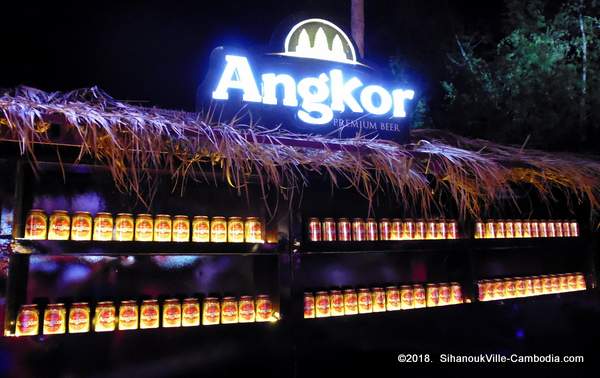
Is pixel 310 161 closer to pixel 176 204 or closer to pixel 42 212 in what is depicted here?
pixel 176 204

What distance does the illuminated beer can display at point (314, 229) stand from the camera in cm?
362

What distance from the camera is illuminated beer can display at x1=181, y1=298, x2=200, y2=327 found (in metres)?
3.12

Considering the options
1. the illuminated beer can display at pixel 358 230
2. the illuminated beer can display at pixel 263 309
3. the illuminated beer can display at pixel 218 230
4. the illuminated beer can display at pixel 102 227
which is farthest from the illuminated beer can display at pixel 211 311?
the illuminated beer can display at pixel 358 230

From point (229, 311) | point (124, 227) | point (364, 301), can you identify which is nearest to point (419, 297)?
point (364, 301)

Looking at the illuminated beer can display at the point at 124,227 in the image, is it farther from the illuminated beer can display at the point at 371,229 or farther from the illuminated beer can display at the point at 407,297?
the illuminated beer can display at the point at 407,297

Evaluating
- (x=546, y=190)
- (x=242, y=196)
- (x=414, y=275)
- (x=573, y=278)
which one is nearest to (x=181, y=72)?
(x=242, y=196)

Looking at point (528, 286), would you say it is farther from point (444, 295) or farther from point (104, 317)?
point (104, 317)

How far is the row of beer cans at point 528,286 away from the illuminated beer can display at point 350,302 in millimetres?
1365

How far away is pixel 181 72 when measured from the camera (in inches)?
336

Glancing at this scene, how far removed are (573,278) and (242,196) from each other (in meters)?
3.97

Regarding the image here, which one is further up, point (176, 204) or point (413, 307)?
point (176, 204)

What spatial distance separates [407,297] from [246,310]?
153cm

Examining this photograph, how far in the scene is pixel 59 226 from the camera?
9.53 ft

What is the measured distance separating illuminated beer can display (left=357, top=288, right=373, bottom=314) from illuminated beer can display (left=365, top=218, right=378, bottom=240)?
459 mm
